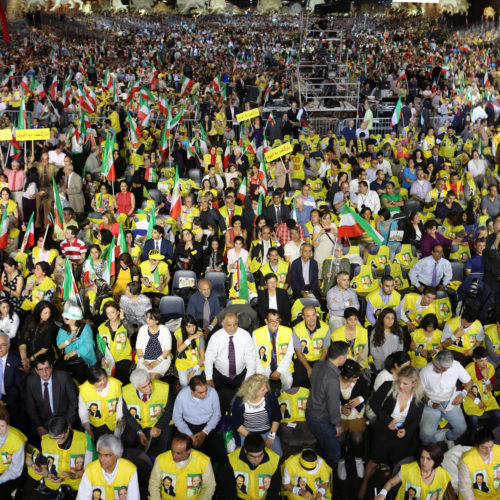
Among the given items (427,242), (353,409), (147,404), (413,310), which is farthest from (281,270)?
(147,404)

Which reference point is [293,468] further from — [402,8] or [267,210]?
[402,8]

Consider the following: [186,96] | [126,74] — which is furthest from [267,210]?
[126,74]

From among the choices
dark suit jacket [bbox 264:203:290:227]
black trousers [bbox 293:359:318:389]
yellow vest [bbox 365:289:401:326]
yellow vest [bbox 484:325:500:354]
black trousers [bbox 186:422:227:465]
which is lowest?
black trousers [bbox 186:422:227:465]

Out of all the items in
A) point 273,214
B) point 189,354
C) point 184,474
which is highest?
point 273,214

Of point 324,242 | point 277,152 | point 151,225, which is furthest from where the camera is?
point 277,152

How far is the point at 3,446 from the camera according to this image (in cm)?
492

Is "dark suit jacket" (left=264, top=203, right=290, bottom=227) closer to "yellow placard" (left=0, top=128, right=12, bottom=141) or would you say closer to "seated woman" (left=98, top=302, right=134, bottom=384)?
"seated woman" (left=98, top=302, right=134, bottom=384)

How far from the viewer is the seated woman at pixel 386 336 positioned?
20.6ft

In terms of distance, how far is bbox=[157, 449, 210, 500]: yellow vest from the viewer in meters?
4.57

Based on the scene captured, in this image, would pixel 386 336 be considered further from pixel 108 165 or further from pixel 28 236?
pixel 108 165

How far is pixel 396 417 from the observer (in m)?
5.18

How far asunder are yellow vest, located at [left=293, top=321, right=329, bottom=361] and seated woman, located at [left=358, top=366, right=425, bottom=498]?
3.63ft

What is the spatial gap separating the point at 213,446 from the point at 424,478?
194 cm

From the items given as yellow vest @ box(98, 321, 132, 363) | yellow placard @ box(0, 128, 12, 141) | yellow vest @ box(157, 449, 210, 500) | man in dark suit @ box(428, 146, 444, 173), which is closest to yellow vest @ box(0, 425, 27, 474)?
yellow vest @ box(157, 449, 210, 500)
